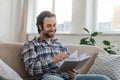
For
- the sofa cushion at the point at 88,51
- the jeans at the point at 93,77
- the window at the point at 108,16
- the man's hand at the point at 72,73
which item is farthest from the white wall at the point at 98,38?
the jeans at the point at 93,77

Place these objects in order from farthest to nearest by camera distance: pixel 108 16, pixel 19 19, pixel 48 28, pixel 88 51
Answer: pixel 19 19 → pixel 108 16 → pixel 88 51 → pixel 48 28

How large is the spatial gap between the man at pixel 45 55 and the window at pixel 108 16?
1782 mm

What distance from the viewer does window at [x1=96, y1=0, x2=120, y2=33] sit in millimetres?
4156

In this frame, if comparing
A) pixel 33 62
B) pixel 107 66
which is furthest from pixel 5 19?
pixel 107 66

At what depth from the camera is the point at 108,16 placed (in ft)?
13.9

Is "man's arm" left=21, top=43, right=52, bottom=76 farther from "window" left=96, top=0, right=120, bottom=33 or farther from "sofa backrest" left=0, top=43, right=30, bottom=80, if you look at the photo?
"window" left=96, top=0, right=120, bottom=33

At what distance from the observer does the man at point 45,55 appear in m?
2.24

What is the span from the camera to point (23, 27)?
490cm

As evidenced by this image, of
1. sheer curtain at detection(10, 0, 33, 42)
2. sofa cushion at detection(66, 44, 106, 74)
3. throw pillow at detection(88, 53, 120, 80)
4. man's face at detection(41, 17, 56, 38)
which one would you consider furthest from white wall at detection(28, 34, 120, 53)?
man's face at detection(41, 17, 56, 38)

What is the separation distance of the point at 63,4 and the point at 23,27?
3.04ft

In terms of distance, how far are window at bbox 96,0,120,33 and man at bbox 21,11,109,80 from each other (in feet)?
5.85

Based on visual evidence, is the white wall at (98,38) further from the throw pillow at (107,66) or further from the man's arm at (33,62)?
the man's arm at (33,62)

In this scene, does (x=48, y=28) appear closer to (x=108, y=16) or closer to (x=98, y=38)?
(x=98, y=38)

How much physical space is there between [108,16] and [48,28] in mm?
1981
